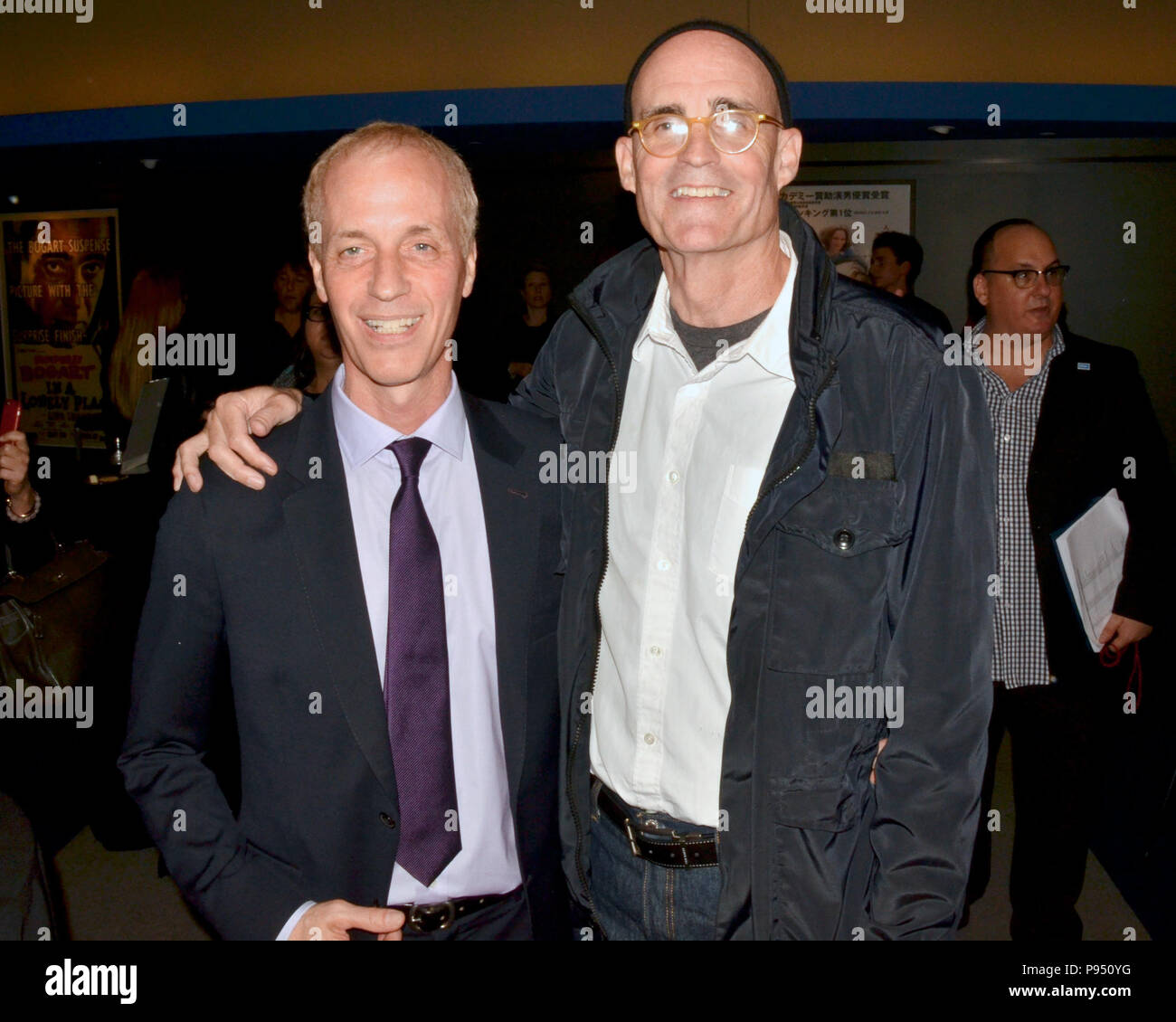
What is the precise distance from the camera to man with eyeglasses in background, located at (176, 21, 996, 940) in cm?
158

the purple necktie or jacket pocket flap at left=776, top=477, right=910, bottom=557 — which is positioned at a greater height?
jacket pocket flap at left=776, top=477, right=910, bottom=557

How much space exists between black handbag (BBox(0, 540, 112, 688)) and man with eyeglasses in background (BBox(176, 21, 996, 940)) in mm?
A: 1844

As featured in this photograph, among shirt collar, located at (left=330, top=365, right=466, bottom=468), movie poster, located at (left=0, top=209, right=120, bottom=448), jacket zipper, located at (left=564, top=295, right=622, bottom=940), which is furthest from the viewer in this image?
movie poster, located at (left=0, top=209, right=120, bottom=448)

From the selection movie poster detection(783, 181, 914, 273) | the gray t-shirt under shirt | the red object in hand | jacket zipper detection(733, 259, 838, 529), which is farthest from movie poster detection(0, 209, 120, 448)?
jacket zipper detection(733, 259, 838, 529)

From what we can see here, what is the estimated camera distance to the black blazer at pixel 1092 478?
2936mm

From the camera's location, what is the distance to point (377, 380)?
64.2 inches

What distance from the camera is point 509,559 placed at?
169cm

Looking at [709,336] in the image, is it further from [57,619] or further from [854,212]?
[854,212]

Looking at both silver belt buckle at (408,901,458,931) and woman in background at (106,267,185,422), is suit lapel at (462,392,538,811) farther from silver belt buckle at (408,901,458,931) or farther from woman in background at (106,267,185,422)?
woman in background at (106,267,185,422)

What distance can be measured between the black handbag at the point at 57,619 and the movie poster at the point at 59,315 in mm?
4096

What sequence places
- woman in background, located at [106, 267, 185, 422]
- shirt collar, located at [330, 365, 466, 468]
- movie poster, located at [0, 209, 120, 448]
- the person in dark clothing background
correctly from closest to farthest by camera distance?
shirt collar, located at [330, 365, 466, 468], woman in background, located at [106, 267, 185, 422], the person in dark clothing background, movie poster, located at [0, 209, 120, 448]
